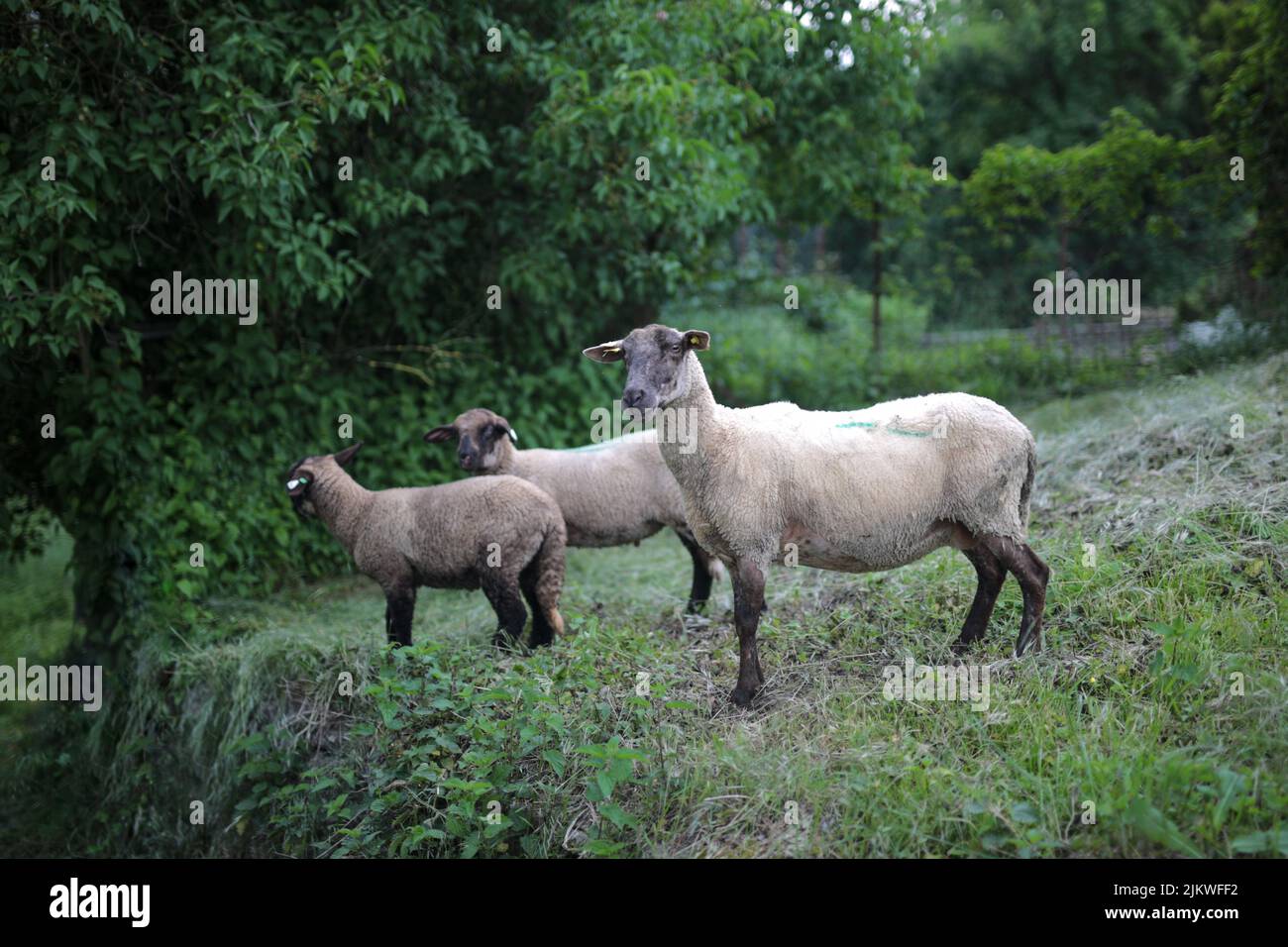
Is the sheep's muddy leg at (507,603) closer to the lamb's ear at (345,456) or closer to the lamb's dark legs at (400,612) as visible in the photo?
the lamb's dark legs at (400,612)

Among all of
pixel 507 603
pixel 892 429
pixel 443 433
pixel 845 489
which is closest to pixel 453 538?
pixel 507 603

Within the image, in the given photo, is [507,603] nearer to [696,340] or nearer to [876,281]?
[696,340]

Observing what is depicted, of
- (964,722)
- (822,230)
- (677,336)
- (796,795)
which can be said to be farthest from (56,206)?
(822,230)

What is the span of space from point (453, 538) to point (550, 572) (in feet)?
2.24

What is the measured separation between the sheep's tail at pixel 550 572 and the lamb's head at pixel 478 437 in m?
0.93

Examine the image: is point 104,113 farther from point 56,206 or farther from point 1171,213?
point 1171,213

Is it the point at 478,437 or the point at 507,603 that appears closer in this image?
the point at 507,603

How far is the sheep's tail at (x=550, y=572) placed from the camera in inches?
267

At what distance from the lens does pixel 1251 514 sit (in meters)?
6.02

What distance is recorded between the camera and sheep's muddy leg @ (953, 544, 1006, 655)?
568 centimetres

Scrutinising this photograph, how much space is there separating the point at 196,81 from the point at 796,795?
6.20m

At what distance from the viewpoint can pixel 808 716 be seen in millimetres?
5211

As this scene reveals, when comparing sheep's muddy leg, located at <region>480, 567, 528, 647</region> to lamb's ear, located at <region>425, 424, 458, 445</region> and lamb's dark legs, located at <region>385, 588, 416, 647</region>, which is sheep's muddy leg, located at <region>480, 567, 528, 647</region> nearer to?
lamb's dark legs, located at <region>385, 588, 416, 647</region>

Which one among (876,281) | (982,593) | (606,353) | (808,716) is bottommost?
(808,716)
